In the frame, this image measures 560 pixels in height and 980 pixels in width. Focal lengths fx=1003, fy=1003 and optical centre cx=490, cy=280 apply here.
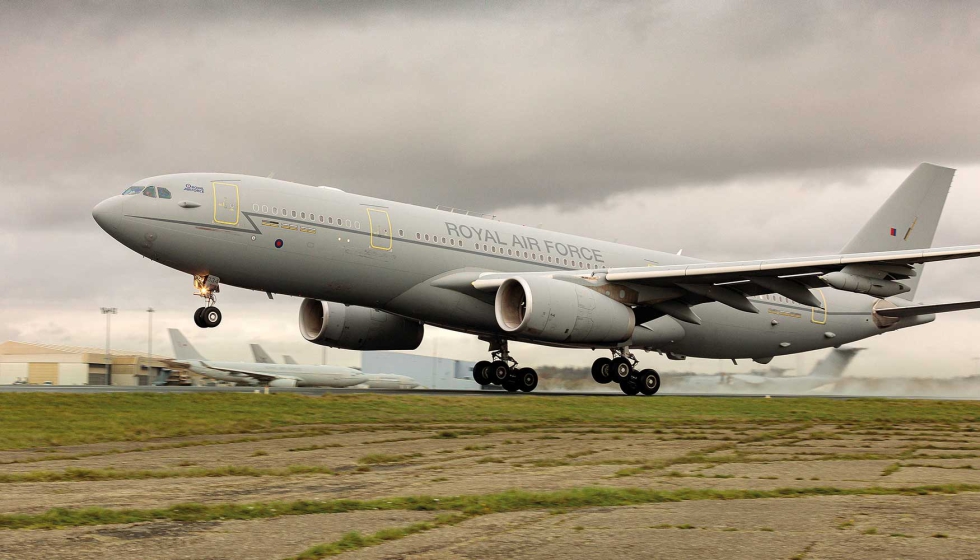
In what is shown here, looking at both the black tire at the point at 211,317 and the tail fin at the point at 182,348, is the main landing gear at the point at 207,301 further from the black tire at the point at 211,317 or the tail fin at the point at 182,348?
the tail fin at the point at 182,348

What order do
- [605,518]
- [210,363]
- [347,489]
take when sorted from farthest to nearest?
1. [210,363]
2. [347,489]
3. [605,518]

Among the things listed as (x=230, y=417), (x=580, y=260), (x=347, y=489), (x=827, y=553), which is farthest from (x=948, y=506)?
(x=580, y=260)

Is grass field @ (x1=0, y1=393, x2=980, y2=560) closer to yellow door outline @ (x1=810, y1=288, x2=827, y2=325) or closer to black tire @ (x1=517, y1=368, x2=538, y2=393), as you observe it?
black tire @ (x1=517, y1=368, x2=538, y2=393)

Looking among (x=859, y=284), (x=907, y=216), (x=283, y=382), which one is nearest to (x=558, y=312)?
(x=859, y=284)

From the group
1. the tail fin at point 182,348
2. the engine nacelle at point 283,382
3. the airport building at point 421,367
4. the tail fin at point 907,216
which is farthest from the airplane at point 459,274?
the airport building at point 421,367

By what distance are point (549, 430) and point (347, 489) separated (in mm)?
9104

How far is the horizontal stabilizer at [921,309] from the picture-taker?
36656mm

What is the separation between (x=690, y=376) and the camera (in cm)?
4047

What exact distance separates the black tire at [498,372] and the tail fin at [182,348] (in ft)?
80.8

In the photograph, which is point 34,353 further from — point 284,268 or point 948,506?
point 948,506

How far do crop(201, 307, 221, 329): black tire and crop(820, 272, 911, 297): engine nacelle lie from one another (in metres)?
17.7

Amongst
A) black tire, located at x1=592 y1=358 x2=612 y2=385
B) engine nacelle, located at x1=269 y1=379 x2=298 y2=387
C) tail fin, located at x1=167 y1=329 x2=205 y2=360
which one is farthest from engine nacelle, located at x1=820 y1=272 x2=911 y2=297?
tail fin, located at x1=167 y1=329 x2=205 y2=360

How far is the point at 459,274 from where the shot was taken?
31.2 m

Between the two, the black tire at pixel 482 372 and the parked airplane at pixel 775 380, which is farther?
the parked airplane at pixel 775 380
